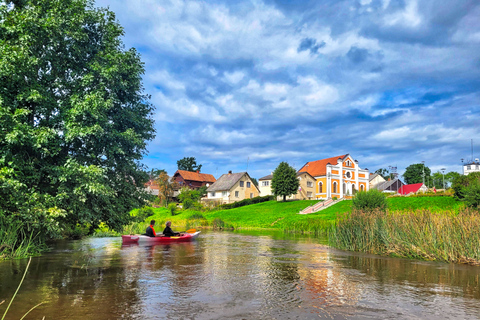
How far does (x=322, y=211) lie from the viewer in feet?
164

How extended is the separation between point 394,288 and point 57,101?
53.0ft

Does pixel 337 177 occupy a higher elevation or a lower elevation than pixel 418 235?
higher

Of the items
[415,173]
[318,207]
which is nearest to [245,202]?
[318,207]

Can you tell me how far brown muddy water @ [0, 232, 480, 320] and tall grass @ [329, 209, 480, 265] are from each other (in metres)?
0.66

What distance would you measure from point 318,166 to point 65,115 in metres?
69.3

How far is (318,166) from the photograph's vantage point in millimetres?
79562

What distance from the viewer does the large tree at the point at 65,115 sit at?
14086 millimetres

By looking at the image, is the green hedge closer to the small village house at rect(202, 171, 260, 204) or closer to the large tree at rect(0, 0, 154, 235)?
the small village house at rect(202, 171, 260, 204)

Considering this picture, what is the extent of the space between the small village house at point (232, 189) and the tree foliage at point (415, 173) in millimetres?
63666

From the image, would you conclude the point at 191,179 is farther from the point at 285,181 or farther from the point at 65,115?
the point at 65,115

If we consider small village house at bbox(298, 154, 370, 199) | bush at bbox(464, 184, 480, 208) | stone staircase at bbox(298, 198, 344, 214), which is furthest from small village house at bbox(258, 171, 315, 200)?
bush at bbox(464, 184, 480, 208)

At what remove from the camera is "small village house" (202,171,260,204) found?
264ft

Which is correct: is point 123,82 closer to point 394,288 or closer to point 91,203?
point 91,203

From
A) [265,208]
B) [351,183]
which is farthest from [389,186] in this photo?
[265,208]
